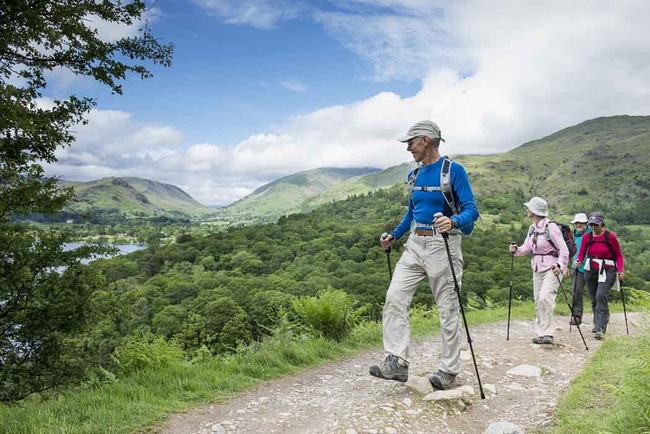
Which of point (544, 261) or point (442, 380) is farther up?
point (544, 261)

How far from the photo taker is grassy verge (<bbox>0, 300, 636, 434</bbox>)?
418 centimetres

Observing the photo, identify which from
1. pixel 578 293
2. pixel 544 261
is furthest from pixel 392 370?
pixel 578 293

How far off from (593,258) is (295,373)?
7319mm

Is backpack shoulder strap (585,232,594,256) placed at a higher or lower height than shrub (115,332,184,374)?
higher

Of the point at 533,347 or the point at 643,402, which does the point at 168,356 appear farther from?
the point at 533,347

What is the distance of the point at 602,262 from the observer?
32.0 ft

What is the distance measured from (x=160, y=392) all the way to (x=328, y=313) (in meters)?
3.29

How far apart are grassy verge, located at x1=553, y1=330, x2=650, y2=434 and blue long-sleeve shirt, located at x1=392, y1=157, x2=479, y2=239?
6.59 feet

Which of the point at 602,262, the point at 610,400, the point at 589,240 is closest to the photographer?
the point at 610,400

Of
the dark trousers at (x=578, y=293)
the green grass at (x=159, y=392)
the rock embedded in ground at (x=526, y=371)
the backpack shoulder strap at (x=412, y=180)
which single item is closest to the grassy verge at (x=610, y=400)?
the rock embedded in ground at (x=526, y=371)

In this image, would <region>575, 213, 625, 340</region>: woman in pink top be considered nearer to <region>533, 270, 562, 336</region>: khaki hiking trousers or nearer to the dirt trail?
<region>533, 270, 562, 336</region>: khaki hiking trousers

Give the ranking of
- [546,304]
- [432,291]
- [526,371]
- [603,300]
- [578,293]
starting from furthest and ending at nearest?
[578,293]
[603,300]
[546,304]
[526,371]
[432,291]

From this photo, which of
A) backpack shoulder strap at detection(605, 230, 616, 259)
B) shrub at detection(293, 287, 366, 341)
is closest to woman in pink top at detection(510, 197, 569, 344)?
backpack shoulder strap at detection(605, 230, 616, 259)

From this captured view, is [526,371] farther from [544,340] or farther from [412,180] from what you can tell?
[412,180]
